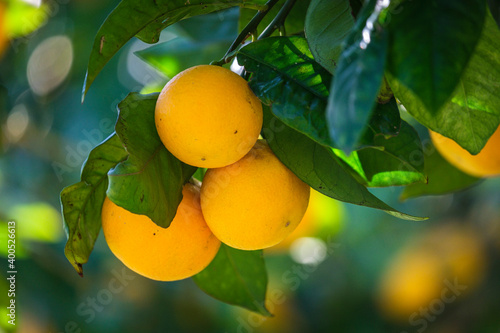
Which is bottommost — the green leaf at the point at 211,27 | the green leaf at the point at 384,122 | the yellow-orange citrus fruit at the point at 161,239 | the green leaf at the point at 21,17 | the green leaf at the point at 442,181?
the green leaf at the point at 442,181

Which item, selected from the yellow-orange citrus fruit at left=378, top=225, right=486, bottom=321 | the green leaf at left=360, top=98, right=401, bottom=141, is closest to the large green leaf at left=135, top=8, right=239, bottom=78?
the green leaf at left=360, top=98, right=401, bottom=141

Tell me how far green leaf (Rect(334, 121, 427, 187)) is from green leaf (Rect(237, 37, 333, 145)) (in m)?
0.13

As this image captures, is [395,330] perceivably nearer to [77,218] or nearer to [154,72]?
[154,72]

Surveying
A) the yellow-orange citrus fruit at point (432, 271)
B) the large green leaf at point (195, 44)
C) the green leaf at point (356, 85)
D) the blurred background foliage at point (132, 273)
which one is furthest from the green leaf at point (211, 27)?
the yellow-orange citrus fruit at point (432, 271)

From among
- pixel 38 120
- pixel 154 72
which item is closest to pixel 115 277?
pixel 38 120

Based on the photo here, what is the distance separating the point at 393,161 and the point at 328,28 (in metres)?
0.21

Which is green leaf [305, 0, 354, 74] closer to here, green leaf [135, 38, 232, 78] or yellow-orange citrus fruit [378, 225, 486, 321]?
green leaf [135, 38, 232, 78]

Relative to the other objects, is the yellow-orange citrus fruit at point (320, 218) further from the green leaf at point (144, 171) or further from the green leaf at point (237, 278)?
the green leaf at point (144, 171)

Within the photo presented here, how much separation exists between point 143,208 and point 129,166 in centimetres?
5

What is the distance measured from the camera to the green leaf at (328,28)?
2.02 feet

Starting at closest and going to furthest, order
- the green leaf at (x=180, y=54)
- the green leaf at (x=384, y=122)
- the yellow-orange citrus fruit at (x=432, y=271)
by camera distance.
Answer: the green leaf at (x=384, y=122), the green leaf at (x=180, y=54), the yellow-orange citrus fruit at (x=432, y=271)

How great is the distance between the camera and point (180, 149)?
69cm

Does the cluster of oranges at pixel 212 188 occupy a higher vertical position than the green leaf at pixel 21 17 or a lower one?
higher

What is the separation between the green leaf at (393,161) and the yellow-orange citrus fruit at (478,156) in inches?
8.1
